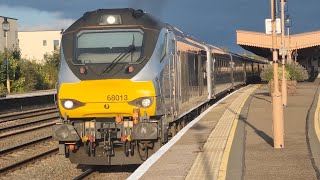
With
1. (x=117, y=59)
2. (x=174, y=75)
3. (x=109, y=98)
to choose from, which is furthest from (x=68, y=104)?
(x=174, y=75)

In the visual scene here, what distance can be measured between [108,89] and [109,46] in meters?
1.00

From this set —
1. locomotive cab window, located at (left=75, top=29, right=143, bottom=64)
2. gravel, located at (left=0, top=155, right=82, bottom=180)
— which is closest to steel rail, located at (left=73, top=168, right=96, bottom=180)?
gravel, located at (left=0, top=155, right=82, bottom=180)

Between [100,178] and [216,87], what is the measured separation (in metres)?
13.0

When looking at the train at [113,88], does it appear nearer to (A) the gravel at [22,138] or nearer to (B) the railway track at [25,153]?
(B) the railway track at [25,153]

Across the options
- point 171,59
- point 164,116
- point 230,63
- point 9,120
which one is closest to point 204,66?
point 171,59

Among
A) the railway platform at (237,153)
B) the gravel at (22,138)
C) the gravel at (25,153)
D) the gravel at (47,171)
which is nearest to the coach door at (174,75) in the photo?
the railway platform at (237,153)

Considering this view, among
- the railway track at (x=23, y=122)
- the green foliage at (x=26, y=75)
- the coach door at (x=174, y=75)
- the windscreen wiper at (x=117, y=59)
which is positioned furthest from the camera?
the green foliage at (x=26, y=75)

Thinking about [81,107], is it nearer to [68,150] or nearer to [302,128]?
[68,150]

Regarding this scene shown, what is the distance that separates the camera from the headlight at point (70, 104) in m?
9.46

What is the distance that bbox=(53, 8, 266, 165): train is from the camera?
30.7 ft

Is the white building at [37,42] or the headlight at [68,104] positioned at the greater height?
the white building at [37,42]

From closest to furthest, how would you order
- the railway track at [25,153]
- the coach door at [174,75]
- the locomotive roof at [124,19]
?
the locomotive roof at [124,19] → the coach door at [174,75] → the railway track at [25,153]

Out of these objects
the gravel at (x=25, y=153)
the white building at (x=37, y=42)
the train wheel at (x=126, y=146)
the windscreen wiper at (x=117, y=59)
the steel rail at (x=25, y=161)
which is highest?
the white building at (x=37, y=42)

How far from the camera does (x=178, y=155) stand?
934 centimetres
